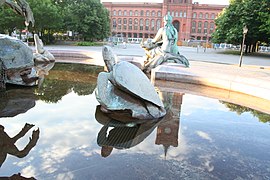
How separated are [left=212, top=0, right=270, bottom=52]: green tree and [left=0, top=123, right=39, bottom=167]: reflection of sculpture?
22.8 metres

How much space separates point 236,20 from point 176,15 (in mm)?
52042

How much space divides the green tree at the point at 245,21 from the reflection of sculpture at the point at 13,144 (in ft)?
74.7

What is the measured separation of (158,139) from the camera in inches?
145

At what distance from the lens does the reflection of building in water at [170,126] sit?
3.63m

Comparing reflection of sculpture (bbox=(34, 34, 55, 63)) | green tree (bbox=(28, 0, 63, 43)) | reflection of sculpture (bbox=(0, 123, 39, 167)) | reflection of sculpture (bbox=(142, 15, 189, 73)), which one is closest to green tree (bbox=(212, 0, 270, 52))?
reflection of sculpture (bbox=(142, 15, 189, 73))

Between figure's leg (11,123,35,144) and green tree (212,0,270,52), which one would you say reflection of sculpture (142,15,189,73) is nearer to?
figure's leg (11,123,35,144)

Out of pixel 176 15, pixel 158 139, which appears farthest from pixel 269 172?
pixel 176 15

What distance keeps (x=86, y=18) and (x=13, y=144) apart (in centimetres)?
3043

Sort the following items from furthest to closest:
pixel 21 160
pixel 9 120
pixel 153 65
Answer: pixel 153 65, pixel 9 120, pixel 21 160

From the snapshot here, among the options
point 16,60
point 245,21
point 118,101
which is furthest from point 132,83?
point 245,21

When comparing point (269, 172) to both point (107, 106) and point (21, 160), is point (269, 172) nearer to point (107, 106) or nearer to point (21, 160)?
point (107, 106)

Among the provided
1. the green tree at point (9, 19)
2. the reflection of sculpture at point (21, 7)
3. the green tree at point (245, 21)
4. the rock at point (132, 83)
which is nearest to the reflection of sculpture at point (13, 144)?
the rock at point (132, 83)

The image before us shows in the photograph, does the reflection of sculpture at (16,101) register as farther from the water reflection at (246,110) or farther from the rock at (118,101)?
the water reflection at (246,110)

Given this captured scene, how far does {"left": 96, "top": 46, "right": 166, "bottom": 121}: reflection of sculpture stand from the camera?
422 cm
